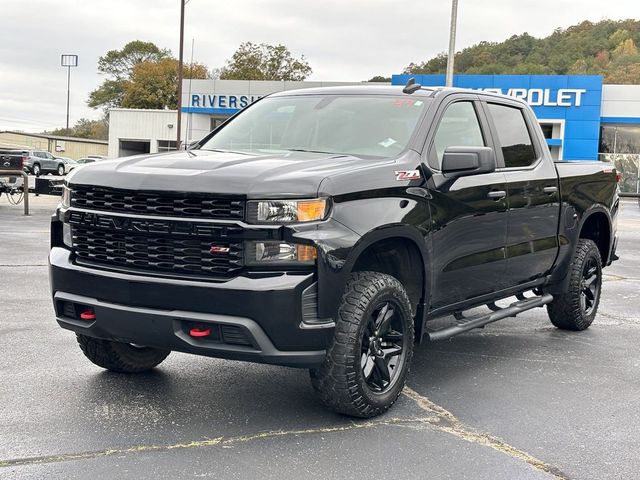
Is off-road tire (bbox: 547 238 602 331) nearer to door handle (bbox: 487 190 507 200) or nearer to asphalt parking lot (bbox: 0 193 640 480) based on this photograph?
asphalt parking lot (bbox: 0 193 640 480)

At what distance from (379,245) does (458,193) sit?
0.86 metres

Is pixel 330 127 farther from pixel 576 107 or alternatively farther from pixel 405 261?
pixel 576 107

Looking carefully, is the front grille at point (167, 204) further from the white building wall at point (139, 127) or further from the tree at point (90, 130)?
the tree at point (90, 130)

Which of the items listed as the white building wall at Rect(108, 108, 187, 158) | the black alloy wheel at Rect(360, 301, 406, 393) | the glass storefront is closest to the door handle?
the black alloy wheel at Rect(360, 301, 406, 393)

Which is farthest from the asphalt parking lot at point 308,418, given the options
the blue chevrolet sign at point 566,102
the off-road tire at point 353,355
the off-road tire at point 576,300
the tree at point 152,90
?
the tree at point 152,90

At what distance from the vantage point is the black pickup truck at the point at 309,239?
3.97 meters

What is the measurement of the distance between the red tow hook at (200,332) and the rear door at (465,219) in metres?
1.58

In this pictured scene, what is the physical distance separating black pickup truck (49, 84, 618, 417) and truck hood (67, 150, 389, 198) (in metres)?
0.01

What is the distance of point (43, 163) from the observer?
182ft

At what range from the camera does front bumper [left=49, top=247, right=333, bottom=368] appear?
12.8 ft

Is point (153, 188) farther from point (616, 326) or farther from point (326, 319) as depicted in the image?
point (616, 326)

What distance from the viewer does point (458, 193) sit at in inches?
203

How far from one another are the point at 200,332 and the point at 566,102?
40661 millimetres

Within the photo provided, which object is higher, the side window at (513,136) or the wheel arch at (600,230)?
the side window at (513,136)
